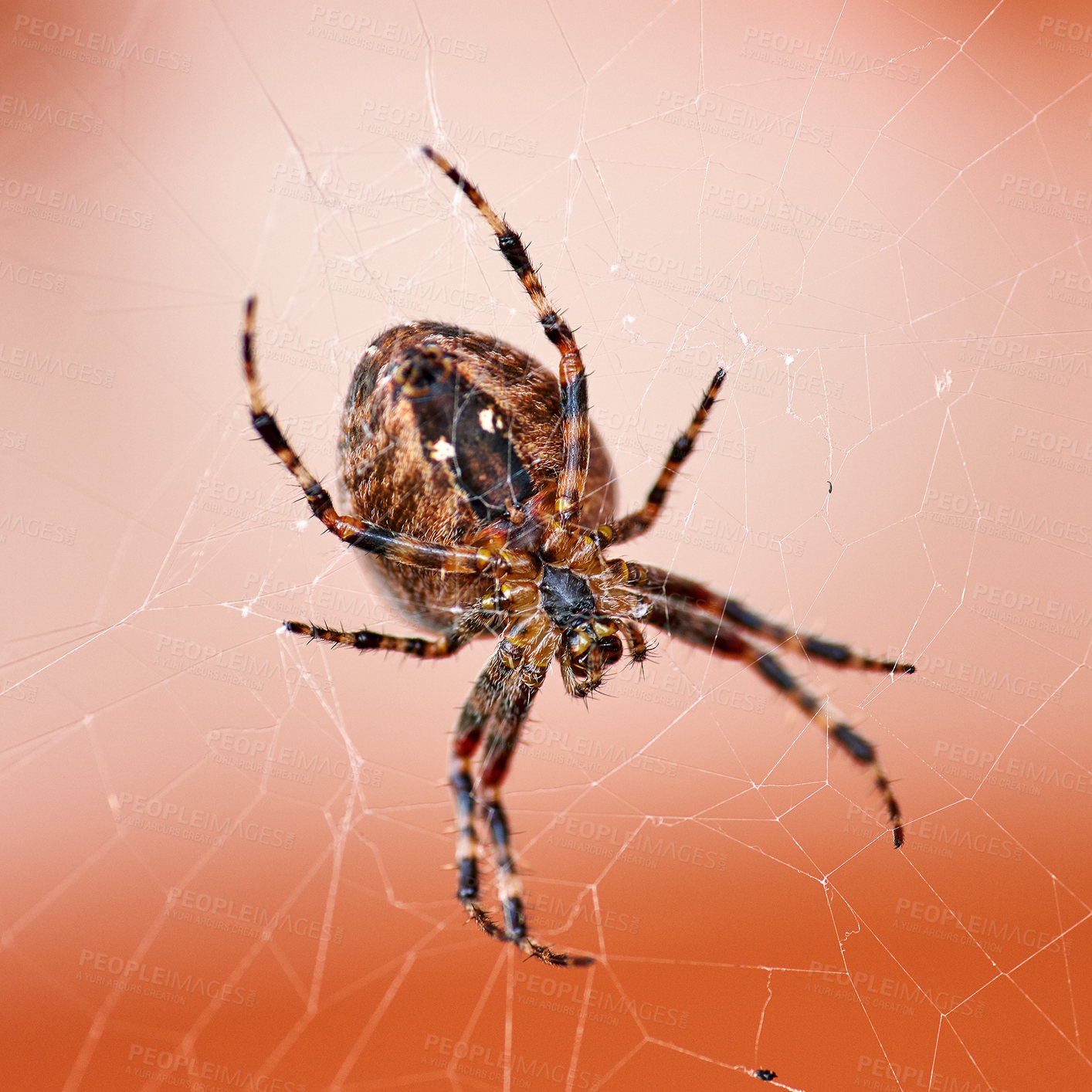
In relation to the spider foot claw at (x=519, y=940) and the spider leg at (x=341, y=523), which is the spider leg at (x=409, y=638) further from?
the spider foot claw at (x=519, y=940)

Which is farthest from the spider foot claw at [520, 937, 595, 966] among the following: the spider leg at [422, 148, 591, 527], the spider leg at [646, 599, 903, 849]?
the spider leg at [422, 148, 591, 527]

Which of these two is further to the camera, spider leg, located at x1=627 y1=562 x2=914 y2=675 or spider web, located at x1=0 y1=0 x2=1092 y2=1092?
spider web, located at x1=0 y1=0 x2=1092 y2=1092

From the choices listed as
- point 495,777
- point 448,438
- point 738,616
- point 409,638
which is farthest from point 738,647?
point 448,438

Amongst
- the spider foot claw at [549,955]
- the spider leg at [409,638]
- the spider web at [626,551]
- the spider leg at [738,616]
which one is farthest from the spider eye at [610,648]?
the spider foot claw at [549,955]

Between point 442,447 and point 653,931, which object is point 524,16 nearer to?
point 442,447

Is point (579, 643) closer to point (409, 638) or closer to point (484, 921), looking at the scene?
point (409, 638)

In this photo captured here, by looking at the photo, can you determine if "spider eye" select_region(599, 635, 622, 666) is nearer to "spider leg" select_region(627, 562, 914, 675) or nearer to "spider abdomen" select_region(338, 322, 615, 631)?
"spider leg" select_region(627, 562, 914, 675)
